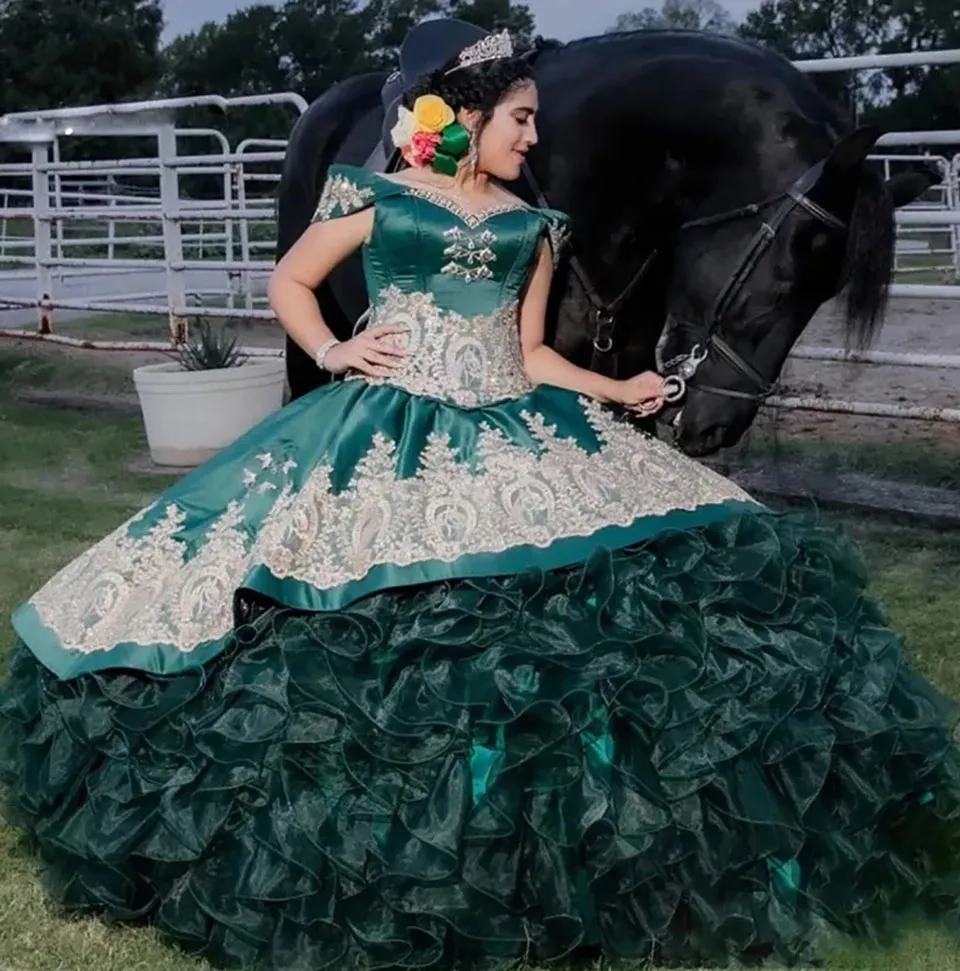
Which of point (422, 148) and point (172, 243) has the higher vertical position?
point (422, 148)

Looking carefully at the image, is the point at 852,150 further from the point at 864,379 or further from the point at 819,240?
the point at 864,379

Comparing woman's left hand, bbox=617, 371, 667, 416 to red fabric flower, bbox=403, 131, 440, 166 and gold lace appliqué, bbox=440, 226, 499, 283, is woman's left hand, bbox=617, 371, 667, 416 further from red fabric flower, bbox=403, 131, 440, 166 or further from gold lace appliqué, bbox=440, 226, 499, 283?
red fabric flower, bbox=403, 131, 440, 166

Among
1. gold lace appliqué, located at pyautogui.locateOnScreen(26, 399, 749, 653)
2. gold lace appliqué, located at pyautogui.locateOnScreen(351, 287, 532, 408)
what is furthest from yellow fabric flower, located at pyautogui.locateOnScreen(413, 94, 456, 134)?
gold lace appliqué, located at pyautogui.locateOnScreen(26, 399, 749, 653)

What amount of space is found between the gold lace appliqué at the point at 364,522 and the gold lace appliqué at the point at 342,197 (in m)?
0.41

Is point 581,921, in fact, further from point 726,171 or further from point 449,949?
point 726,171

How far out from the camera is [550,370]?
2758mm

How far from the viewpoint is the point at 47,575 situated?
198 inches

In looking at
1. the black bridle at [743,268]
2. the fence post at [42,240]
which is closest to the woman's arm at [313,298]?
the black bridle at [743,268]

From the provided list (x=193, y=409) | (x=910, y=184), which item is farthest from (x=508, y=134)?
(x=193, y=409)

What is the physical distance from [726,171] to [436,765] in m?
1.82

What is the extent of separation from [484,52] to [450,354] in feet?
1.69

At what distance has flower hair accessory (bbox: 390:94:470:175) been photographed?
8.38ft

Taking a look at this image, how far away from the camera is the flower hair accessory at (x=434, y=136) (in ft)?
8.38

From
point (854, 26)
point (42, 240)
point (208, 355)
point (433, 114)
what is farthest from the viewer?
point (854, 26)
